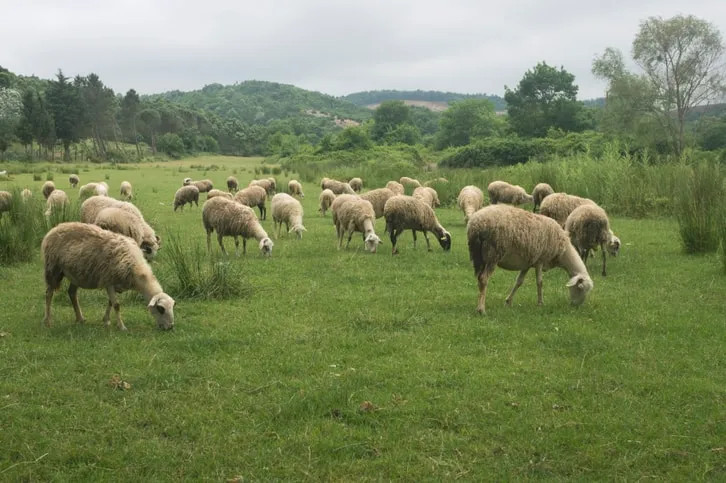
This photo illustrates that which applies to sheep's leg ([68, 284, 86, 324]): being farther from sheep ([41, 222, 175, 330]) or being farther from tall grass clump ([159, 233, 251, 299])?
tall grass clump ([159, 233, 251, 299])

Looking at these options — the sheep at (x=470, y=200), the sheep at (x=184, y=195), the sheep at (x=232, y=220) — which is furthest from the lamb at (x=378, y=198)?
the sheep at (x=184, y=195)

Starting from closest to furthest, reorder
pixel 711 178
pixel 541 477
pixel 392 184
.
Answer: pixel 541 477 → pixel 711 178 → pixel 392 184

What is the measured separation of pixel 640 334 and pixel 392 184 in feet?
50.4

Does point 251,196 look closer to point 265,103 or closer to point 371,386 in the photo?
point 371,386

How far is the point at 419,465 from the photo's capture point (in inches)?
183

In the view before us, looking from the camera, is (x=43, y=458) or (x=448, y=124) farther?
(x=448, y=124)

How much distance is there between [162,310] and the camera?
306 inches

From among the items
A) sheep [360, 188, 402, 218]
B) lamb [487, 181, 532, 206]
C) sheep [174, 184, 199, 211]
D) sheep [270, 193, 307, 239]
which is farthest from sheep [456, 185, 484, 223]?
sheep [174, 184, 199, 211]

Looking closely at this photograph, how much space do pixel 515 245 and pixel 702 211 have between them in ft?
23.7

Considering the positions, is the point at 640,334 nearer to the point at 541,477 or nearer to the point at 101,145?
the point at 541,477

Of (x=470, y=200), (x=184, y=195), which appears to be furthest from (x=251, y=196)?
(x=470, y=200)

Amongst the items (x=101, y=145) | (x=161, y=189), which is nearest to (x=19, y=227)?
(x=161, y=189)

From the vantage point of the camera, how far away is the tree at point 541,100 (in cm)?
6656

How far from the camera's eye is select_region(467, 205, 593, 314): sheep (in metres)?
8.67
